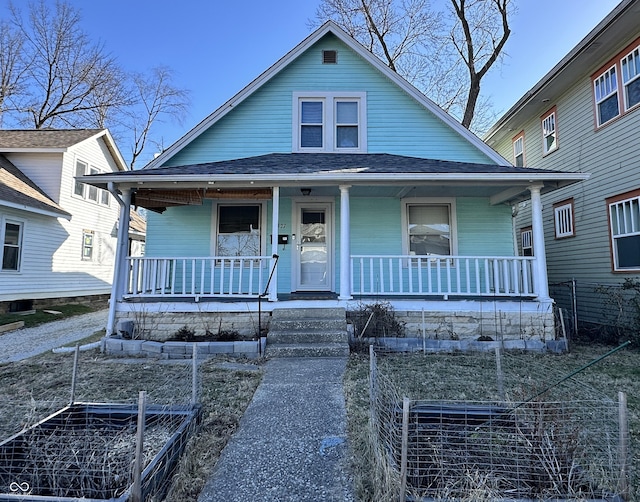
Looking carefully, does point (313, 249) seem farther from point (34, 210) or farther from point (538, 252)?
point (34, 210)

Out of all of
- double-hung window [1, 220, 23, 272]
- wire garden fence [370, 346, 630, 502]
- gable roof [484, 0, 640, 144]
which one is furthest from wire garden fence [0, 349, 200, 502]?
gable roof [484, 0, 640, 144]

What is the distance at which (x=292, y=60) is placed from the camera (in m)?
8.88

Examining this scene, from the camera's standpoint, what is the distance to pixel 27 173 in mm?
12969

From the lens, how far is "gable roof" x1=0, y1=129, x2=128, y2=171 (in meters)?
12.7

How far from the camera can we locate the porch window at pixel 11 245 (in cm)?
1102

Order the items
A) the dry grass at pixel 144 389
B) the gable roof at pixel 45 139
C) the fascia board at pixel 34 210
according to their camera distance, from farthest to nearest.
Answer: the gable roof at pixel 45 139 → the fascia board at pixel 34 210 → the dry grass at pixel 144 389

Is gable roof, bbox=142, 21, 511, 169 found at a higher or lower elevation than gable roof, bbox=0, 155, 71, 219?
higher

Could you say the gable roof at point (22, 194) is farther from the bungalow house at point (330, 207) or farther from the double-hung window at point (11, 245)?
the bungalow house at point (330, 207)

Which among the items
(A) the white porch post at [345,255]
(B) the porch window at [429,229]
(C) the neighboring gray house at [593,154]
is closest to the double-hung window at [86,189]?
(A) the white porch post at [345,255]

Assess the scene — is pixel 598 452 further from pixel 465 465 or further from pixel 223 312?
pixel 223 312

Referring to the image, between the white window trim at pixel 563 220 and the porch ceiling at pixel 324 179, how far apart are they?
2.93m

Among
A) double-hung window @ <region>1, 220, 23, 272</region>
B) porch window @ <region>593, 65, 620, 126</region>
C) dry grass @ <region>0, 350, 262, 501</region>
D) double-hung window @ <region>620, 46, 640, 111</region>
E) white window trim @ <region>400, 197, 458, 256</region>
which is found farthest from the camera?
double-hung window @ <region>1, 220, 23, 272</region>

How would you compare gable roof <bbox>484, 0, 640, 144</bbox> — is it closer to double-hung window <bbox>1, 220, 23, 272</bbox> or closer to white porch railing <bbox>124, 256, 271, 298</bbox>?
white porch railing <bbox>124, 256, 271, 298</bbox>

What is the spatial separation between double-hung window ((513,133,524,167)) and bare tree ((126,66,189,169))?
939 inches
